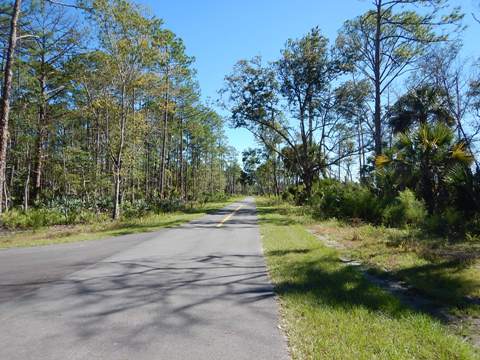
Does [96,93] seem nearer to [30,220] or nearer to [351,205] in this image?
[30,220]

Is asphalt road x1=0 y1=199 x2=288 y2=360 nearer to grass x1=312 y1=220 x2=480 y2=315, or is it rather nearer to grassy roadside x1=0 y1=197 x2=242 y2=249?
grass x1=312 y1=220 x2=480 y2=315

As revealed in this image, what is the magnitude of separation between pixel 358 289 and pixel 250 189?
530 ft

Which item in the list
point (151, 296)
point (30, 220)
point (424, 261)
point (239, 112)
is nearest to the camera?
point (151, 296)

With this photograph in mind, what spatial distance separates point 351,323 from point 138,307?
287 centimetres

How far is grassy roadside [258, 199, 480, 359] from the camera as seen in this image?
3.70 meters

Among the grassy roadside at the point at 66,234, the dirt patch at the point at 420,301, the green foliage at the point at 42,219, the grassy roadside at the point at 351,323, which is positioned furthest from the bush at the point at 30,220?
the dirt patch at the point at 420,301

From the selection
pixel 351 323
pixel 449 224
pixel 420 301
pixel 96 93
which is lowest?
pixel 420 301

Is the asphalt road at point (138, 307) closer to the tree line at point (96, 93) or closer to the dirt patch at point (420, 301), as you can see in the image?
the dirt patch at point (420, 301)

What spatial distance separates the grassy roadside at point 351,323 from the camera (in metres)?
3.70

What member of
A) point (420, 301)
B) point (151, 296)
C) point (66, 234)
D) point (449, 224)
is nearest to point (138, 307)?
point (151, 296)

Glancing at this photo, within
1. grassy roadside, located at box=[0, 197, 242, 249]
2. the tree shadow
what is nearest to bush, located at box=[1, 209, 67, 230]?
grassy roadside, located at box=[0, 197, 242, 249]

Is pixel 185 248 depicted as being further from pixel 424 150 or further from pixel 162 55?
pixel 162 55

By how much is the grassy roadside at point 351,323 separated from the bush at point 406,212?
332 inches

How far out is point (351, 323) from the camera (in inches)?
174
